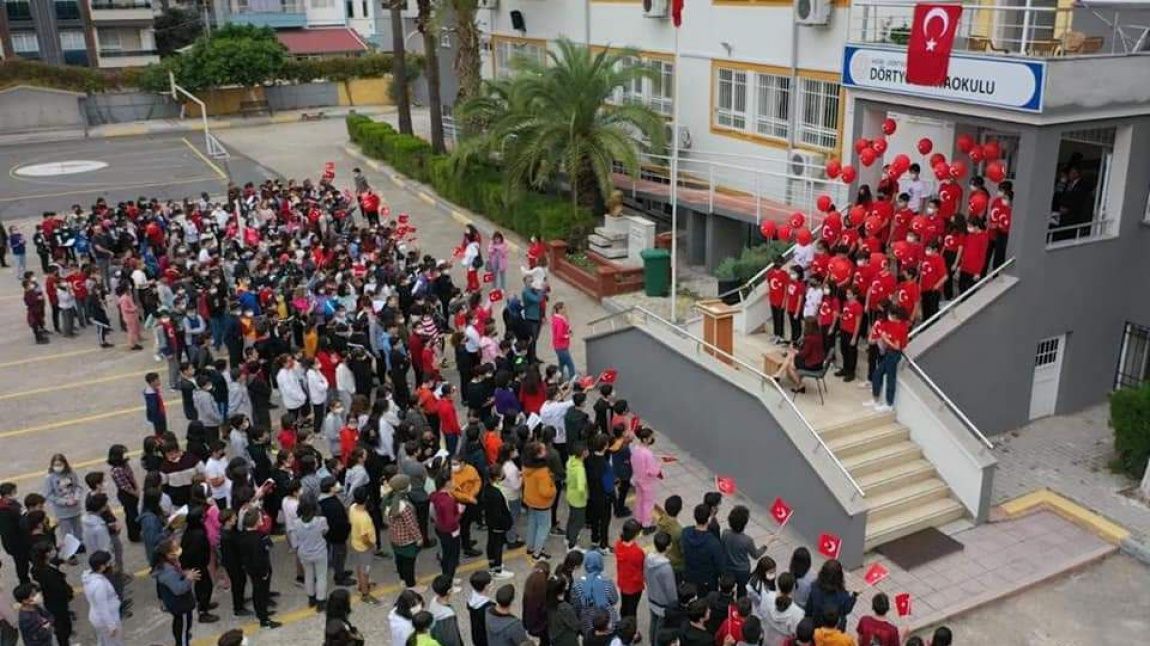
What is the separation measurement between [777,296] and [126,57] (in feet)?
196

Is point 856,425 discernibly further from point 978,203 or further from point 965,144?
point 965,144

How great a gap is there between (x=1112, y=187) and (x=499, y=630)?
11624 mm

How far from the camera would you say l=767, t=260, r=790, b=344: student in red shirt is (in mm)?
14852

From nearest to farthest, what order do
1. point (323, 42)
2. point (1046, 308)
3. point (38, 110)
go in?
point (1046, 308) → point (38, 110) → point (323, 42)

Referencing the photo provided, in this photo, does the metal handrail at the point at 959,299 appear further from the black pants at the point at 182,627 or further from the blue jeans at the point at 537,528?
the black pants at the point at 182,627

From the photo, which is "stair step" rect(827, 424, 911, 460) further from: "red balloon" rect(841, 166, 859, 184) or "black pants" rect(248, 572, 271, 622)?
"black pants" rect(248, 572, 271, 622)

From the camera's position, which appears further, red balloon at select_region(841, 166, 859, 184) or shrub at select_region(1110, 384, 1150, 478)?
red balloon at select_region(841, 166, 859, 184)

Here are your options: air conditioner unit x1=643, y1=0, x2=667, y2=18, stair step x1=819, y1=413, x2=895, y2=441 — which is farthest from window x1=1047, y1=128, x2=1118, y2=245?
air conditioner unit x1=643, y1=0, x2=667, y2=18

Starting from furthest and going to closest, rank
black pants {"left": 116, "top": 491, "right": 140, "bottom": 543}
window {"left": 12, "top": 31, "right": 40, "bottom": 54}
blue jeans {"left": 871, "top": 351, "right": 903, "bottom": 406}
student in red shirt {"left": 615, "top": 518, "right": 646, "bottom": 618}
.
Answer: window {"left": 12, "top": 31, "right": 40, "bottom": 54} < blue jeans {"left": 871, "top": 351, "right": 903, "bottom": 406} < black pants {"left": 116, "top": 491, "right": 140, "bottom": 543} < student in red shirt {"left": 615, "top": 518, "right": 646, "bottom": 618}

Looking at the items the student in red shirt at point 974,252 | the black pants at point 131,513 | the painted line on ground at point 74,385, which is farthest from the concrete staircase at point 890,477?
the painted line on ground at point 74,385

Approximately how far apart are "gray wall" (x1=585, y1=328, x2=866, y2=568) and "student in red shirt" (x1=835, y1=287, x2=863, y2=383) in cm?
184

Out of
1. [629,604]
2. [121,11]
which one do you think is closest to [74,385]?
[629,604]

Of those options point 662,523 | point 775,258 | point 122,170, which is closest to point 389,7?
point 122,170

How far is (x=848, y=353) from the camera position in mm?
13781
